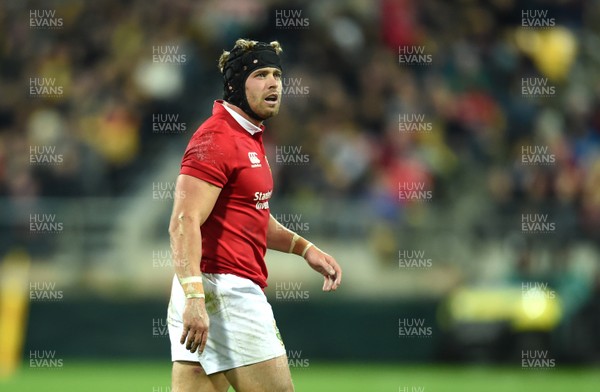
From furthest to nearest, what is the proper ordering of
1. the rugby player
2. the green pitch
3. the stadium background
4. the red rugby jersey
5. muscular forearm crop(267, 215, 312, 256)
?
the stadium background → the green pitch → muscular forearm crop(267, 215, 312, 256) → the red rugby jersey → the rugby player

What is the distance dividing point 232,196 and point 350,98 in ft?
32.8

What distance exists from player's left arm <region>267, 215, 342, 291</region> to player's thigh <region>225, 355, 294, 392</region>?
2.75 ft

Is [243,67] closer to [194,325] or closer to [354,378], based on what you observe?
[194,325]

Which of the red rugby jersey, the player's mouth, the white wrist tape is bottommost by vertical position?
the white wrist tape

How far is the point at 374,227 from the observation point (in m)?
13.3

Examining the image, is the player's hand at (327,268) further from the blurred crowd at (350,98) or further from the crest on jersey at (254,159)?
the blurred crowd at (350,98)

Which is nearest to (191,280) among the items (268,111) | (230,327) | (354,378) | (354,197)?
(230,327)

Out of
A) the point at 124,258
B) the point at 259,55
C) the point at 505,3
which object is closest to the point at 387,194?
the point at 124,258

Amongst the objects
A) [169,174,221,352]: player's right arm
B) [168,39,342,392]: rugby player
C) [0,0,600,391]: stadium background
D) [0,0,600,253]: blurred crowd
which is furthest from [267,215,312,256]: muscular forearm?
[0,0,600,253]: blurred crowd

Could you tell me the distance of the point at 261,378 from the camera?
5.70 metres

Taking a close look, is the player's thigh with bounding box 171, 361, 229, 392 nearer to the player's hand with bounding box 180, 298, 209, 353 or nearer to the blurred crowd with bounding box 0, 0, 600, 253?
the player's hand with bounding box 180, 298, 209, 353

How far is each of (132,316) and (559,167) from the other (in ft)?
17.5

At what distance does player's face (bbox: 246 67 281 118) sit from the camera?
5992 mm

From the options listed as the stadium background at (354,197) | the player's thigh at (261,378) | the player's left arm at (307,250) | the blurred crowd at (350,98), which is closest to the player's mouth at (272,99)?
the player's left arm at (307,250)
